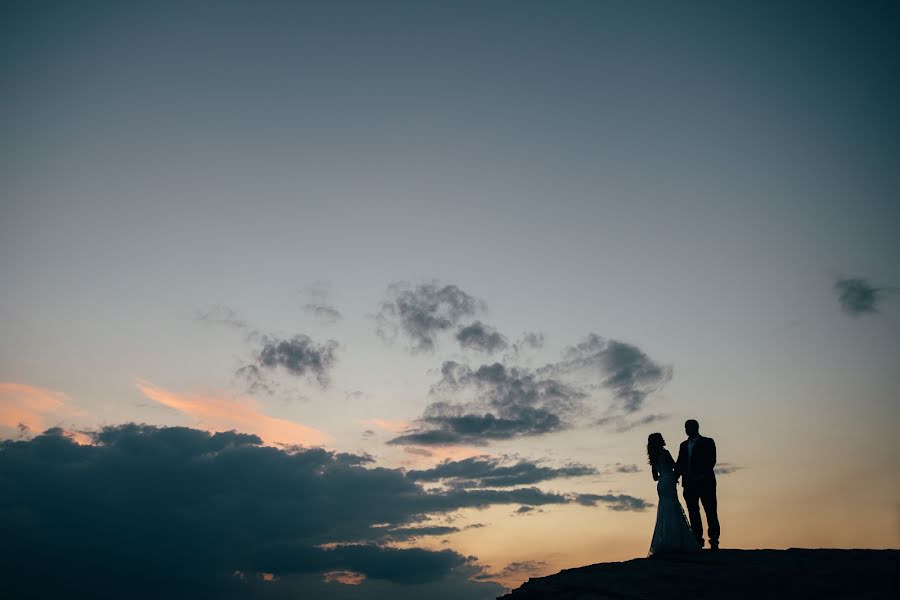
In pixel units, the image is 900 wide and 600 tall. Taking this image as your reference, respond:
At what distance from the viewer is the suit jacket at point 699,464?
15.3 meters

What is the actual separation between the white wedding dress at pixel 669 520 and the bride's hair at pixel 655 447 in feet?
0.33

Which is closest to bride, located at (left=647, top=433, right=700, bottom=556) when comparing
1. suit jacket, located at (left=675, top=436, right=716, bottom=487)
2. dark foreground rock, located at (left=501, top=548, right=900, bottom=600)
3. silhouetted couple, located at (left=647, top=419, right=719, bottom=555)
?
silhouetted couple, located at (left=647, top=419, right=719, bottom=555)

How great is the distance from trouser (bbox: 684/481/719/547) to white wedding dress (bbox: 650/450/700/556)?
37 centimetres

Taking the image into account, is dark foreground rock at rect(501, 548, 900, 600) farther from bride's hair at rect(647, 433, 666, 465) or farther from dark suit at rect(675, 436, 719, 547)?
bride's hair at rect(647, 433, 666, 465)

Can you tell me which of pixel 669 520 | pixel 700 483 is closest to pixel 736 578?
pixel 669 520

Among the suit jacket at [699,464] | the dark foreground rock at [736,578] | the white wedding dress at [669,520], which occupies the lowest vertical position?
the dark foreground rock at [736,578]

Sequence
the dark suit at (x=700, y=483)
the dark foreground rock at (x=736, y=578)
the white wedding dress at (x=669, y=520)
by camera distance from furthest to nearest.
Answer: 1. the dark suit at (x=700, y=483)
2. the white wedding dress at (x=669, y=520)
3. the dark foreground rock at (x=736, y=578)

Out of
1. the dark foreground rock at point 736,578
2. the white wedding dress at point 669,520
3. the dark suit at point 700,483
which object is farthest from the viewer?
the dark suit at point 700,483

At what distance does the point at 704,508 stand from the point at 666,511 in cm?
115

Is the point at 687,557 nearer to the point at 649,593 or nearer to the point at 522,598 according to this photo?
the point at 649,593

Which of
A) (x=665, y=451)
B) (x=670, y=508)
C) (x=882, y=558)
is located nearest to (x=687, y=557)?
(x=670, y=508)

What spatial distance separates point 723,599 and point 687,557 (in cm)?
352

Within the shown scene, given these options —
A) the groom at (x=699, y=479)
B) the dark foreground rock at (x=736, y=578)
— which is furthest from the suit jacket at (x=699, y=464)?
the dark foreground rock at (x=736, y=578)

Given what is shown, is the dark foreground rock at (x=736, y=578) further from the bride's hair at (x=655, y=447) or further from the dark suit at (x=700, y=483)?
the bride's hair at (x=655, y=447)
